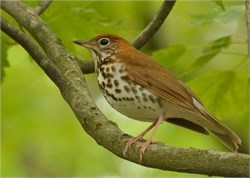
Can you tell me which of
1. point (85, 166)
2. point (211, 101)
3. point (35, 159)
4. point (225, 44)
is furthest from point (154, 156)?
point (35, 159)

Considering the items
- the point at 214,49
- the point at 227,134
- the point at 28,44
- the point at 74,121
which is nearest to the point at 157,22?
the point at 214,49

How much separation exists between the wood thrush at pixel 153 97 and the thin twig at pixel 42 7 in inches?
19.4

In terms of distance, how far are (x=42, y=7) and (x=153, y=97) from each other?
87 cm

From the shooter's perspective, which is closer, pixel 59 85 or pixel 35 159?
pixel 59 85

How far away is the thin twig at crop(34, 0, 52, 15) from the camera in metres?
3.90

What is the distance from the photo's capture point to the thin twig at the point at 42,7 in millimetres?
3904

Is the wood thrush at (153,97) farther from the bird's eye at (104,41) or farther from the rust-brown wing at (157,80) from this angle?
the bird's eye at (104,41)

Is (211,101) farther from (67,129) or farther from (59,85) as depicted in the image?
(67,129)

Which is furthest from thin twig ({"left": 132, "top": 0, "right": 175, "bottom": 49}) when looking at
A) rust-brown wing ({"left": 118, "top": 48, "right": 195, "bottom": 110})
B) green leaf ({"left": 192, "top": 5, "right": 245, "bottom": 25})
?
green leaf ({"left": 192, "top": 5, "right": 245, "bottom": 25})

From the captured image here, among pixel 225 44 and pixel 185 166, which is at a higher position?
pixel 185 166

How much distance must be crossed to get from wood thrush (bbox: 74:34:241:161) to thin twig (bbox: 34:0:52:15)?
49 cm

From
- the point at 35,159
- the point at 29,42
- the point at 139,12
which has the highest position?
the point at 29,42

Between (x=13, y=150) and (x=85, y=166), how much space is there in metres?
0.78

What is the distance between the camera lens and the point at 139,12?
23.3ft
